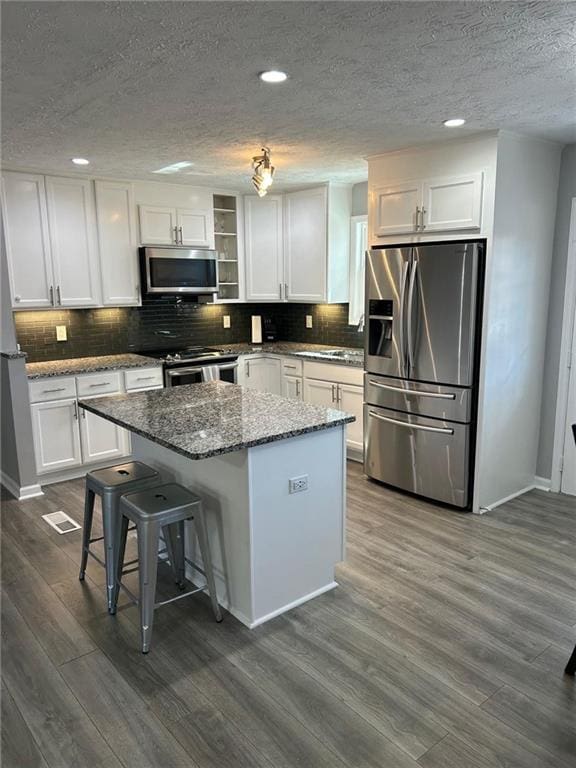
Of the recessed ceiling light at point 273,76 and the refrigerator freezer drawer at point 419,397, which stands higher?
the recessed ceiling light at point 273,76

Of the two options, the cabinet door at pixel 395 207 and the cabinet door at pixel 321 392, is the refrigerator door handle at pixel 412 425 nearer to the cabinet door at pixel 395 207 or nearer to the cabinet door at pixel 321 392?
the cabinet door at pixel 321 392

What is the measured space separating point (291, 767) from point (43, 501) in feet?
9.60

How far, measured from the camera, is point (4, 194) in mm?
4129

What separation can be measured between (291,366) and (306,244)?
3.95ft

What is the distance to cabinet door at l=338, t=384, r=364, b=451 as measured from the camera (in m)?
4.58

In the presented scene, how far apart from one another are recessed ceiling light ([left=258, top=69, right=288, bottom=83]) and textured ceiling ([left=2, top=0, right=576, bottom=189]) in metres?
0.04

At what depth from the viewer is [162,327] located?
543 cm

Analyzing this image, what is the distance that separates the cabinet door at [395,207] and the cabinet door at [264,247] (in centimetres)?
162

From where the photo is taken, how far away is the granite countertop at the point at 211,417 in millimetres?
2311

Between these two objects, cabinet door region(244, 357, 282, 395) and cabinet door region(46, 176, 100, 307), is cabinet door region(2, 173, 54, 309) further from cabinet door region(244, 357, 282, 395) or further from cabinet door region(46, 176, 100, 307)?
cabinet door region(244, 357, 282, 395)

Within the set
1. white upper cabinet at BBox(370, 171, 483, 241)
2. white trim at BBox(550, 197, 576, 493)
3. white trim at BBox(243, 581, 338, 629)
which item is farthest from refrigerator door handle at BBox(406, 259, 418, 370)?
white trim at BBox(243, 581, 338, 629)

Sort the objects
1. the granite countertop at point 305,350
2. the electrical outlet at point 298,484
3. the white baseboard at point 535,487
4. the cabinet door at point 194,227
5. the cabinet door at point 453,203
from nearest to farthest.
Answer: the electrical outlet at point 298,484 < the cabinet door at point 453,203 < the white baseboard at point 535,487 < the granite countertop at point 305,350 < the cabinet door at point 194,227

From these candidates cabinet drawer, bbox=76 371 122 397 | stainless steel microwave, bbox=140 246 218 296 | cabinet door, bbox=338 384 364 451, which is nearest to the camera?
cabinet drawer, bbox=76 371 122 397

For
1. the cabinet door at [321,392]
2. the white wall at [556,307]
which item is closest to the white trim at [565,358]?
the white wall at [556,307]
